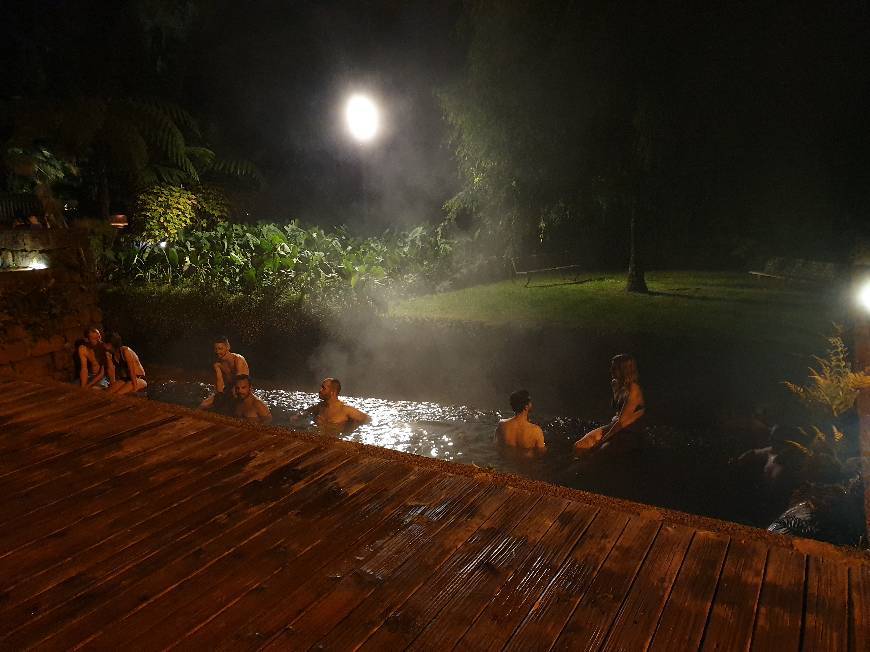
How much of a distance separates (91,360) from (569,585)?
8493 millimetres

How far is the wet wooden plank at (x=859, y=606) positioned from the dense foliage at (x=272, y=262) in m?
10.8

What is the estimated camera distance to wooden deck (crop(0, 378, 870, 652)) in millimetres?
1828

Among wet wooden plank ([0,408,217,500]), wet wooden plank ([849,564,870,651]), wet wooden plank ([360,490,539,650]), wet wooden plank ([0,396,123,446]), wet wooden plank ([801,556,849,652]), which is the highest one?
wet wooden plank ([0,396,123,446])

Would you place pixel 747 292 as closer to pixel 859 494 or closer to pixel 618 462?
pixel 618 462

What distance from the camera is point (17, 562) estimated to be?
2250 millimetres

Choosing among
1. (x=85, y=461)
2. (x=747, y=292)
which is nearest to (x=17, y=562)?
(x=85, y=461)

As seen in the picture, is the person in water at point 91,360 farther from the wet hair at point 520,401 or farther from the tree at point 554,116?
the tree at point 554,116

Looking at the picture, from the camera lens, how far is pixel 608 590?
2021 mm

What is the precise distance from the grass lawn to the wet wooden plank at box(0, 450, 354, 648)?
812cm

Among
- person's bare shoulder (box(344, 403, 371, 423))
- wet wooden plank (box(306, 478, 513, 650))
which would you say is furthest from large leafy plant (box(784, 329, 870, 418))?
person's bare shoulder (box(344, 403, 371, 423))

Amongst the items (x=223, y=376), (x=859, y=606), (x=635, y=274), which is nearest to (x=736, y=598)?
(x=859, y=606)

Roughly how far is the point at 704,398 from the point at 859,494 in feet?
14.5

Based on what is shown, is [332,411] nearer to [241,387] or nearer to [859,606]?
[241,387]

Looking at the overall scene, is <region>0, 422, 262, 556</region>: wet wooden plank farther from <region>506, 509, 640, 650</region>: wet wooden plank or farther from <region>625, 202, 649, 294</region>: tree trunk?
<region>625, 202, 649, 294</region>: tree trunk
